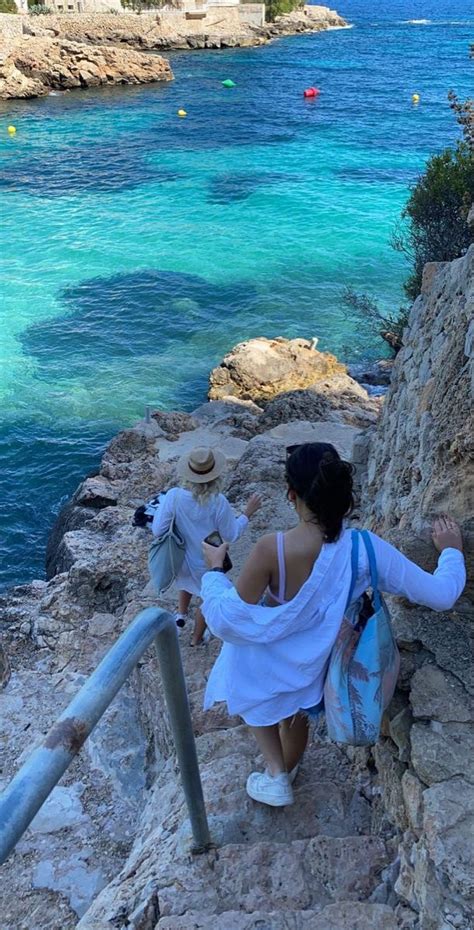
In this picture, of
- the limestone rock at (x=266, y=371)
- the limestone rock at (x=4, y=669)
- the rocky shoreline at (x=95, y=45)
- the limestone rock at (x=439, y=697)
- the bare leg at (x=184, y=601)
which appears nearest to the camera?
the limestone rock at (x=439, y=697)

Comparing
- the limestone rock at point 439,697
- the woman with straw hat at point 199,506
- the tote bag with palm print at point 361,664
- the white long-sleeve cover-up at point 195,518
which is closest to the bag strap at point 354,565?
the tote bag with palm print at point 361,664

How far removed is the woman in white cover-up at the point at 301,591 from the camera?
295 centimetres

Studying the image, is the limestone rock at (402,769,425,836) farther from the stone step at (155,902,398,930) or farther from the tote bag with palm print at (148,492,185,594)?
the tote bag with palm print at (148,492,185,594)

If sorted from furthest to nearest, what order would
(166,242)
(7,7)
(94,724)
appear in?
1. (7,7)
2. (166,242)
3. (94,724)

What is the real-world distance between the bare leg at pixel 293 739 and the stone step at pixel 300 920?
81cm

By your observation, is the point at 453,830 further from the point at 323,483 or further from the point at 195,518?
the point at 195,518

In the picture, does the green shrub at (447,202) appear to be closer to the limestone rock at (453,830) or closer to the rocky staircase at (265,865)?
the rocky staircase at (265,865)

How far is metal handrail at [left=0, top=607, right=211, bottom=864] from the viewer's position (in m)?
1.75

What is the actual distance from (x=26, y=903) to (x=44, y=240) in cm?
2528

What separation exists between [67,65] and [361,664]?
56.9m

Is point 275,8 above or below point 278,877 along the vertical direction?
above

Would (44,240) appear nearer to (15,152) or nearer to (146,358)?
(146,358)

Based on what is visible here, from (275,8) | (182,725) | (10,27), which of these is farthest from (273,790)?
(275,8)

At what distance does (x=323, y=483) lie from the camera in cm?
289
